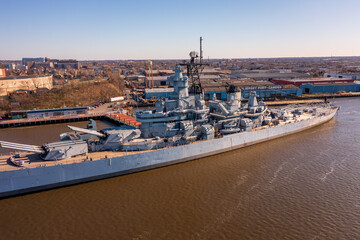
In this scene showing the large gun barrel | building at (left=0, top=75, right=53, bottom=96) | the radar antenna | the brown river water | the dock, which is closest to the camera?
the brown river water

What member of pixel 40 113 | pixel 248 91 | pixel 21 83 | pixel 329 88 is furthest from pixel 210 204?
→ pixel 329 88

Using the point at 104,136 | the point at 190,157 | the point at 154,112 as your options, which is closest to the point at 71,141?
the point at 104,136

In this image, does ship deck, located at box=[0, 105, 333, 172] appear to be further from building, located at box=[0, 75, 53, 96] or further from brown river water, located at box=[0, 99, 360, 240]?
building, located at box=[0, 75, 53, 96]

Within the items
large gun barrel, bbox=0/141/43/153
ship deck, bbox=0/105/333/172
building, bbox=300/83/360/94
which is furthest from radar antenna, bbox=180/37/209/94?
building, bbox=300/83/360/94

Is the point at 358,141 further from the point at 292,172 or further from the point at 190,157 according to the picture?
the point at 190,157

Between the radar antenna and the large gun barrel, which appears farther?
the radar antenna

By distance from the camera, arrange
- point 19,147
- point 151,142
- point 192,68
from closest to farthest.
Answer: point 19,147 < point 151,142 < point 192,68

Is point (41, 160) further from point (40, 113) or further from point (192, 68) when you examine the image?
point (40, 113)
